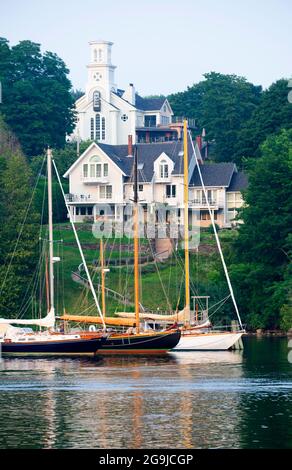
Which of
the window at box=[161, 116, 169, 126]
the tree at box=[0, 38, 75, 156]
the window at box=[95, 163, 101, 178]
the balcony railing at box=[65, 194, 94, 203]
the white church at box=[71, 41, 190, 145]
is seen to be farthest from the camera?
the window at box=[161, 116, 169, 126]

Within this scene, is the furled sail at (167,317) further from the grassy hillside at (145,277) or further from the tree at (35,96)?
the tree at (35,96)

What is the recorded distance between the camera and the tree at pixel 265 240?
320 feet

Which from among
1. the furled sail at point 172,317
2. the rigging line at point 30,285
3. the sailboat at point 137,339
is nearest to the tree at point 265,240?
the furled sail at point 172,317

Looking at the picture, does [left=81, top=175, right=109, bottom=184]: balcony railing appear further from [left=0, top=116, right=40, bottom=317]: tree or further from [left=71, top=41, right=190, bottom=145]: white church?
[left=71, top=41, right=190, bottom=145]: white church

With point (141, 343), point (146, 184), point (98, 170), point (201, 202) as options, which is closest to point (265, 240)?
point (201, 202)

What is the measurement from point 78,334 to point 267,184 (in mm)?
26117

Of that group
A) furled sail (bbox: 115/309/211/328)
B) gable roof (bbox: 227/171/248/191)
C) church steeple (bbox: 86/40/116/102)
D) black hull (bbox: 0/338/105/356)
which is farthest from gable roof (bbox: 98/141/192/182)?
black hull (bbox: 0/338/105/356)

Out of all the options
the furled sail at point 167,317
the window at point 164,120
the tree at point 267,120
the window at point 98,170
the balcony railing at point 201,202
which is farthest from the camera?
the window at point 164,120

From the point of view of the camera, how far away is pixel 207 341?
8325 centimetres

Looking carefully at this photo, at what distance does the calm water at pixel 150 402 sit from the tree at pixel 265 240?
1709 centimetres

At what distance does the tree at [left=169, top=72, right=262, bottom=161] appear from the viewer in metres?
140

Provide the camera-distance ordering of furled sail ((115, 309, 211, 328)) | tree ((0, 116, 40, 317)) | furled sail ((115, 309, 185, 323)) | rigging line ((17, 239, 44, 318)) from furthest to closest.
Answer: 1. tree ((0, 116, 40, 317))
2. rigging line ((17, 239, 44, 318))
3. furled sail ((115, 309, 185, 323))
4. furled sail ((115, 309, 211, 328))

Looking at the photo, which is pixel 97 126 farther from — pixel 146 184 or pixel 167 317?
pixel 167 317

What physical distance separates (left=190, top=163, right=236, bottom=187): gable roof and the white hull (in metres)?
39.5
